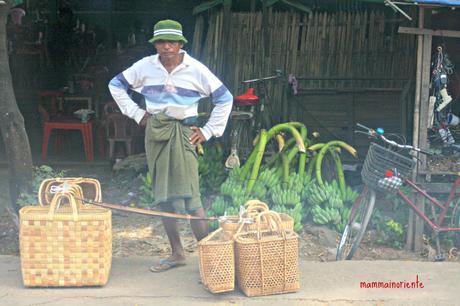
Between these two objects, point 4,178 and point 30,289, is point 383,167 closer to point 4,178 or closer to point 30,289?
point 30,289

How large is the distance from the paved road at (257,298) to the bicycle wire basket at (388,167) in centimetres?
69

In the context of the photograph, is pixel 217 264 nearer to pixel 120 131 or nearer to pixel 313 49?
pixel 313 49

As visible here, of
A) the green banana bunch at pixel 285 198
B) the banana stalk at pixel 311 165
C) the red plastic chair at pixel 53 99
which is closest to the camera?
the green banana bunch at pixel 285 198

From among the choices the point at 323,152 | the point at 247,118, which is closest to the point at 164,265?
the point at 323,152

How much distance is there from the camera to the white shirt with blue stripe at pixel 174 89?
4.82m

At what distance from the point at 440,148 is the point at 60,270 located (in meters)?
4.10

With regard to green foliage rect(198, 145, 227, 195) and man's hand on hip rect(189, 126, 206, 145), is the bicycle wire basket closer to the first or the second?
man's hand on hip rect(189, 126, 206, 145)

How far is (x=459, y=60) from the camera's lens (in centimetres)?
790

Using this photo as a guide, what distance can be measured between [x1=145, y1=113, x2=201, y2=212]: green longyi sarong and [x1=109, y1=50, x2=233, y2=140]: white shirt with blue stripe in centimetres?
10

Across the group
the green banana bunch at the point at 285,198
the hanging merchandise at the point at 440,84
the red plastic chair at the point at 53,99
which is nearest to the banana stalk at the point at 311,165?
the green banana bunch at the point at 285,198

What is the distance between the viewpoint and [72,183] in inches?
194

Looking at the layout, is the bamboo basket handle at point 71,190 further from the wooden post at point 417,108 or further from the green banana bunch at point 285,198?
the wooden post at point 417,108

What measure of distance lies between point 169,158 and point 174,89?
21.2 inches

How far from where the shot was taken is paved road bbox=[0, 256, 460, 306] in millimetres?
4547
